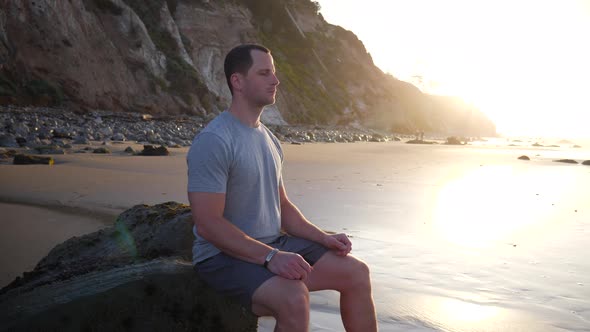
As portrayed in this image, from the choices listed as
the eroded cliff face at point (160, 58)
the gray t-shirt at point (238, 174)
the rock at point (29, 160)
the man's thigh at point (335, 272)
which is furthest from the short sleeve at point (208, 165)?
the eroded cliff face at point (160, 58)

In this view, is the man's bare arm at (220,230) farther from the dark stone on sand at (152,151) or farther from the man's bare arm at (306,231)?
the dark stone on sand at (152,151)

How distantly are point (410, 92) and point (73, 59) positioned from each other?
6243 cm

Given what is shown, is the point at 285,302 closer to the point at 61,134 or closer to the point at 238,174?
the point at 238,174

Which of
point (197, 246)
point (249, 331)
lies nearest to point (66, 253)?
point (197, 246)

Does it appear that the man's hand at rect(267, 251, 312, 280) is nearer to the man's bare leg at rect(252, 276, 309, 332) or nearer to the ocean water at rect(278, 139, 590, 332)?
the man's bare leg at rect(252, 276, 309, 332)

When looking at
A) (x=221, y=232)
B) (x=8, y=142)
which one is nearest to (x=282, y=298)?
(x=221, y=232)

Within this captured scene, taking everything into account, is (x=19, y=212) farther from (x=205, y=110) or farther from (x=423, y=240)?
(x=205, y=110)

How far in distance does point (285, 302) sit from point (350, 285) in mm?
542

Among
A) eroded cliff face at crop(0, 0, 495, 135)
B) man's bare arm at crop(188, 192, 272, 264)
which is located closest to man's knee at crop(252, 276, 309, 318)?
man's bare arm at crop(188, 192, 272, 264)

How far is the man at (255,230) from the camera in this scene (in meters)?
2.29

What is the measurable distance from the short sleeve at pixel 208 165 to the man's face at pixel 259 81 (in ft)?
1.24

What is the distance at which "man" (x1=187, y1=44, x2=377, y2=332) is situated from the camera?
7.52 feet

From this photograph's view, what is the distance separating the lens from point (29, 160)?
881 centimetres

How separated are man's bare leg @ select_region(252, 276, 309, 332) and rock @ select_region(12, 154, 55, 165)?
26.1ft
